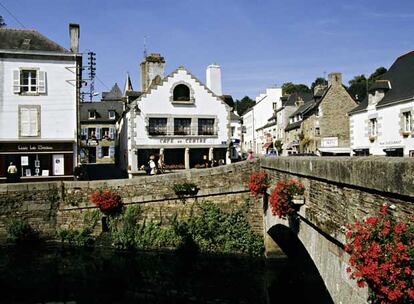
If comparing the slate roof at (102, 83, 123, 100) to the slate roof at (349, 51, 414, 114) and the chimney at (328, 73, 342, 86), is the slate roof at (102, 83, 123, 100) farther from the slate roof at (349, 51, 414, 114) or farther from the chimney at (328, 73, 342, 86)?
the slate roof at (349, 51, 414, 114)

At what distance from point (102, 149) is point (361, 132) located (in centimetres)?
3309

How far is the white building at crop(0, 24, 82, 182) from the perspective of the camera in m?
22.0

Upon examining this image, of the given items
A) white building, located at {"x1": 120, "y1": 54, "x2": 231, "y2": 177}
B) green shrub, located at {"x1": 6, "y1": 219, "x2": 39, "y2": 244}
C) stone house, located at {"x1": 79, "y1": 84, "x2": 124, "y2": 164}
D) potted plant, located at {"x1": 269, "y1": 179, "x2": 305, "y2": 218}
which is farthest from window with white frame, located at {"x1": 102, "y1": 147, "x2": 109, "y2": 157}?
potted plant, located at {"x1": 269, "y1": 179, "x2": 305, "y2": 218}

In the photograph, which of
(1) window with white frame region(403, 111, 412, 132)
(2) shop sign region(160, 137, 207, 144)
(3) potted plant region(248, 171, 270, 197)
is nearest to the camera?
(3) potted plant region(248, 171, 270, 197)

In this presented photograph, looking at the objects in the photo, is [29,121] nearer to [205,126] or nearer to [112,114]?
[205,126]

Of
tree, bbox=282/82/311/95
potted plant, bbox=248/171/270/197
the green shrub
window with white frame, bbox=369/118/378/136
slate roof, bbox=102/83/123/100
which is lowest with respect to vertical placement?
the green shrub

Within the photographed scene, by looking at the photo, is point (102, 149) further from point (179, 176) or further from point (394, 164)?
point (394, 164)

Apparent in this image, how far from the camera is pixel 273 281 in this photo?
12.9 m

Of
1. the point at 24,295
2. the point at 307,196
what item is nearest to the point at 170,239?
the point at 24,295

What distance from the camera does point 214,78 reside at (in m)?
32.1

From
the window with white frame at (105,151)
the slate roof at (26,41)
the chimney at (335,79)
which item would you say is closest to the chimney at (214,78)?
the chimney at (335,79)

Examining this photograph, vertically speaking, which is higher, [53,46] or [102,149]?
[53,46]

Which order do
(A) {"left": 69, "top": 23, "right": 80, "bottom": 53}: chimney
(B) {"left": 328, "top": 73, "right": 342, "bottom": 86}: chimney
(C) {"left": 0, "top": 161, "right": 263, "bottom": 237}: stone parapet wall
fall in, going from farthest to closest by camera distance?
(B) {"left": 328, "top": 73, "right": 342, "bottom": 86}: chimney → (A) {"left": 69, "top": 23, "right": 80, "bottom": 53}: chimney → (C) {"left": 0, "top": 161, "right": 263, "bottom": 237}: stone parapet wall

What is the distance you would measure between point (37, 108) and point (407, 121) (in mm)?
20006
